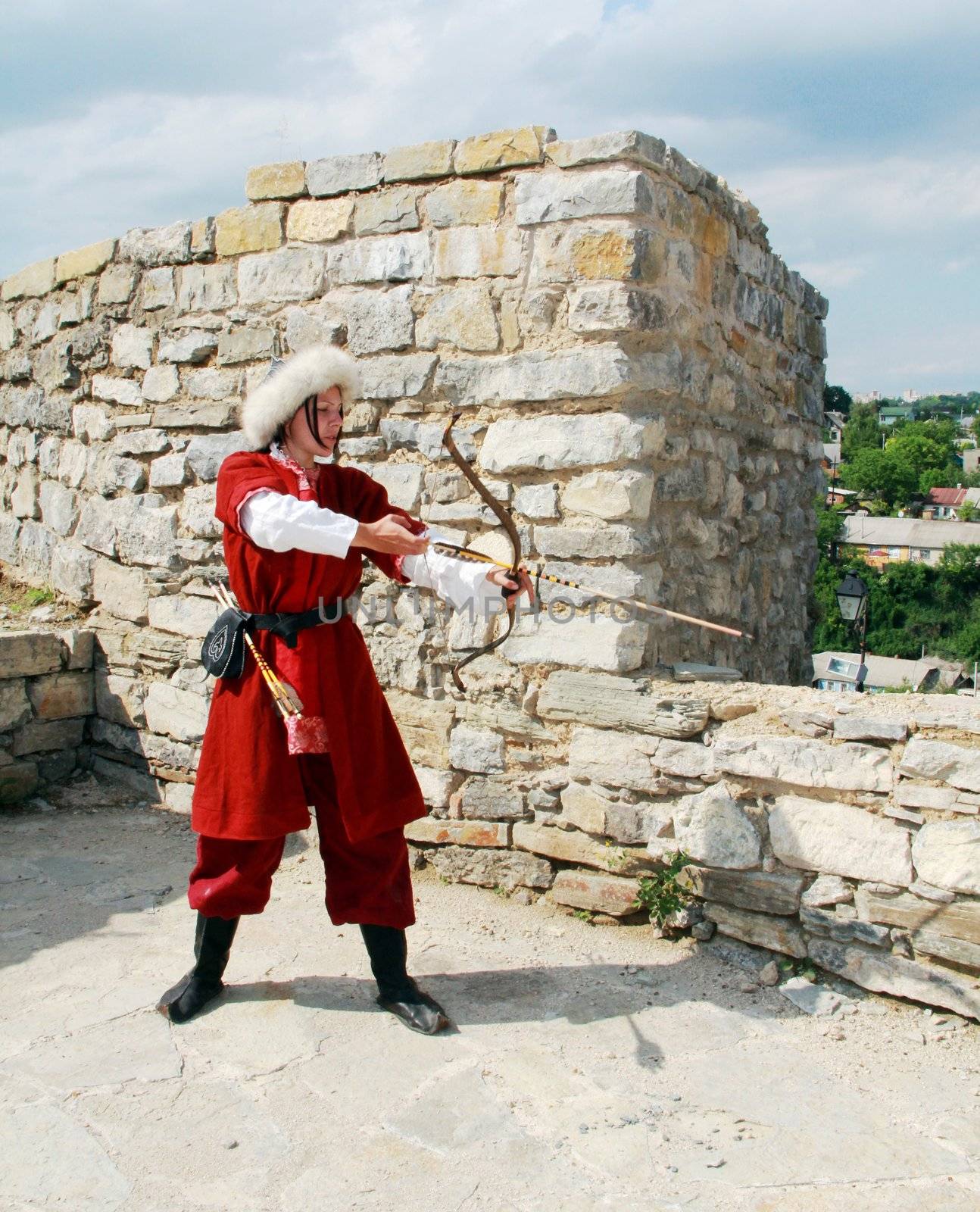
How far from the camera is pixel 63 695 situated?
4496 millimetres

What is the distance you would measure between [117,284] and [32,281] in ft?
2.93

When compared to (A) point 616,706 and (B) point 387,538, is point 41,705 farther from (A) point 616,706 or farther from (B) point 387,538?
(B) point 387,538

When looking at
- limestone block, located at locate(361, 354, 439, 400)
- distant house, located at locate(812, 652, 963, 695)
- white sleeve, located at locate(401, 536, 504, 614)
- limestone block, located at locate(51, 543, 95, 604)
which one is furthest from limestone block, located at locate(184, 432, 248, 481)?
distant house, located at locate(812, 652, 963, 695)

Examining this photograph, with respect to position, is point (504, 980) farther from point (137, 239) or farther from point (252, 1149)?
point (137, 239)

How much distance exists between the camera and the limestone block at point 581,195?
3.13 m

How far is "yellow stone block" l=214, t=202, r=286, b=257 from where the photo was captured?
3.84m

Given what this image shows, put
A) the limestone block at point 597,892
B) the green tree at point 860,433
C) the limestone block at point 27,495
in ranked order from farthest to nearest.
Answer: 1. the green tree at point 860,433
2. the limestone block at point 27,495
3. the limestone block at point 597,892

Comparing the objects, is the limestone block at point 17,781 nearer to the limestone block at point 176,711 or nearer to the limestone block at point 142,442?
the limestone block at point 176,711

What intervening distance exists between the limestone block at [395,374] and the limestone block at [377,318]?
44 mm

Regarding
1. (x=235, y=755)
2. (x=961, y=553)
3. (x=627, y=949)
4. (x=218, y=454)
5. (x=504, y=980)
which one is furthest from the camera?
(x=961, y=553)

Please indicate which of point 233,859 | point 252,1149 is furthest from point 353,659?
point 252,1149

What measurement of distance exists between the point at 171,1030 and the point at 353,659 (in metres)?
1.01

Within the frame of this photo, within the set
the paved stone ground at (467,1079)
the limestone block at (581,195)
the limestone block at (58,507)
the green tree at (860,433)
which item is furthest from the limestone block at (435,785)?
A: the green tree at (860,433)

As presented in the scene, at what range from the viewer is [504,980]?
2873mm
